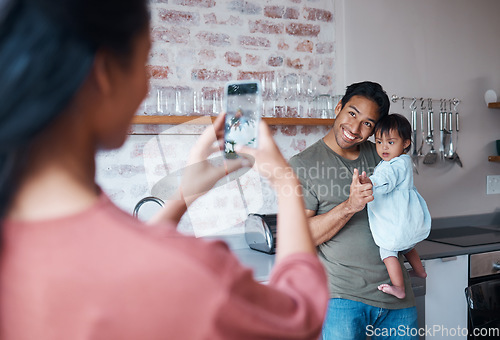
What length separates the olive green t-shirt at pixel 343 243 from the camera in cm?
172

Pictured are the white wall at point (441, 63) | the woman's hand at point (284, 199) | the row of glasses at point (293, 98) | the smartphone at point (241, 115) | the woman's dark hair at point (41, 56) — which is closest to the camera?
the woman's dark hair at point (41, 56)

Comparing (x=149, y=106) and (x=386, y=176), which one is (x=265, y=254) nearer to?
(x=386, y=176)

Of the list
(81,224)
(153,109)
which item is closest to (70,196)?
(81,224)

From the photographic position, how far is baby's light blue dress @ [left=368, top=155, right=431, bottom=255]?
1.79 m

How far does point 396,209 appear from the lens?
1923 mm

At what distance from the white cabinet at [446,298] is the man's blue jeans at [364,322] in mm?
622

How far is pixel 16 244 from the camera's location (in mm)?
443

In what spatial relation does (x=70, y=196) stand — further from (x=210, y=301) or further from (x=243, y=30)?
(x=243, y=30)

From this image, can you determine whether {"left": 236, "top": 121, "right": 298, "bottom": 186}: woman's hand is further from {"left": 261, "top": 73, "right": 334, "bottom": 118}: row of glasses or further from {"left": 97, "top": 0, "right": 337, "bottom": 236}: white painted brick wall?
{"left": 261, "top": 73, "right": 334, "bottom": 118}: row of glasses

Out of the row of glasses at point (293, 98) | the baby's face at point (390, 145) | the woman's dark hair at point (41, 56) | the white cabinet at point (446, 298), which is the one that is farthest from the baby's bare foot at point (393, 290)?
the woman's dark hair at point (41, 56)

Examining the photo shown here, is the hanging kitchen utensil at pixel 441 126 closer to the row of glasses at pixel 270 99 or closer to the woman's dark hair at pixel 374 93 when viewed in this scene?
the row of glasses at pixel 270 99

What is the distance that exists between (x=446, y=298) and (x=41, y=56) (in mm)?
2408

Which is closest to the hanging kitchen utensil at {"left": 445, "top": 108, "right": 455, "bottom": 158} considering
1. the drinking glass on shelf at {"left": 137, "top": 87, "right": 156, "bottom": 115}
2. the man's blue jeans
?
the man's blue jeans

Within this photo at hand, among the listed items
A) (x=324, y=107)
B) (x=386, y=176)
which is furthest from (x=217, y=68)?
(x=386, y=176)
